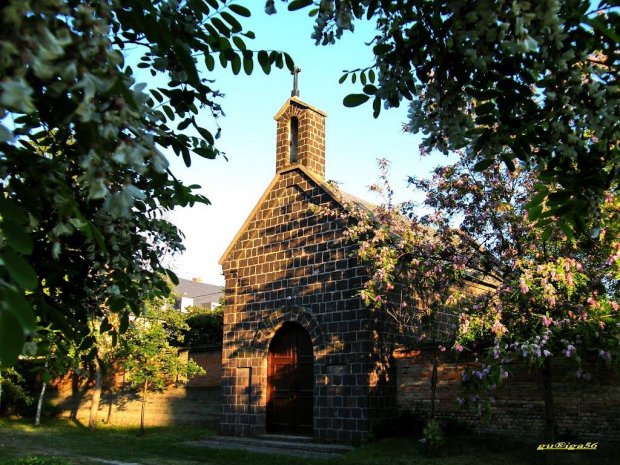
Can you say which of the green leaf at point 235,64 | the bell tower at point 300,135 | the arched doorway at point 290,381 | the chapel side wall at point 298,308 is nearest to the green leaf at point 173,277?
the green leaf at point 235,64

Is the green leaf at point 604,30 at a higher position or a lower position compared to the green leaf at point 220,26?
lower

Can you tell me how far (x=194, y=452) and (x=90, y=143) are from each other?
1315 cm

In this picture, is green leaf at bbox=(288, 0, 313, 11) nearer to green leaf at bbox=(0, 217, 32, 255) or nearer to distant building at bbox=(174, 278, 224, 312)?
green leaf at bbox=(0, 217, 32, 255)

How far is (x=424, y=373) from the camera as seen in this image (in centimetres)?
1341

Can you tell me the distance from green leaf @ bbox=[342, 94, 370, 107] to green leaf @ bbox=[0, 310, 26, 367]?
244 cm

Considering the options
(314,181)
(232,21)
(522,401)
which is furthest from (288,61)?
(314,181)

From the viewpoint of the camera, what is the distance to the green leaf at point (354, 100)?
11.8ft

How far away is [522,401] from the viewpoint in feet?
38.1

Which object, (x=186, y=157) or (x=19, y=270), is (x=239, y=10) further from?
(x=19, y=270)

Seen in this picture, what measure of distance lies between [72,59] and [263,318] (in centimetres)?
1498

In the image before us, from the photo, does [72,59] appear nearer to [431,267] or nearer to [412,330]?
[431,267]

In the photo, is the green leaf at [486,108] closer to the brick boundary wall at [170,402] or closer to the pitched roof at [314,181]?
the pitched roof at [314,181]

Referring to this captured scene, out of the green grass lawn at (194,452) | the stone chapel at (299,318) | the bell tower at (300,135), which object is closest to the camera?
the green grass lawn at (194,452)

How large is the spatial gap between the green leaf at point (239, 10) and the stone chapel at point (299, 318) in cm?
942
